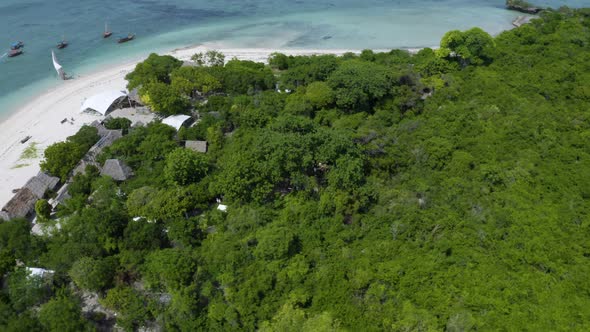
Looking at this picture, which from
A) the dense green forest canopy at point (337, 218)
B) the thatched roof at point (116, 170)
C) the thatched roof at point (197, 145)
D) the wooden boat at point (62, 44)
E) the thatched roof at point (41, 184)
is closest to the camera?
the dense green forest canopy at point (337, 218)

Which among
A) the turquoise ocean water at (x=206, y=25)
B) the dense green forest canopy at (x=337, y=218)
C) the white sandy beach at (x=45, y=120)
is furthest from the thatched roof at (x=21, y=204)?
the turquoise ocean water at (x=206, y=25)

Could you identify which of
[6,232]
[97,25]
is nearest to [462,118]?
[6,232]

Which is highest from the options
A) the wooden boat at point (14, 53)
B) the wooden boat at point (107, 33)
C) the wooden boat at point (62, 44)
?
the wooden boat at point (107, 33)

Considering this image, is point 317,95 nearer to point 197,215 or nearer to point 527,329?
point 197,215

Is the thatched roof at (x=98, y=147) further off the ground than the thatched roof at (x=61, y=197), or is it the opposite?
the thatched roof at (x=98, y=147)

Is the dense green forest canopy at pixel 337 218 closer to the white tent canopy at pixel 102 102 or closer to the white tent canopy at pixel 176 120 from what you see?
the white tent canopy at pixel 176 120

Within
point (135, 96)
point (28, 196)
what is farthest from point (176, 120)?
point (28, 196)

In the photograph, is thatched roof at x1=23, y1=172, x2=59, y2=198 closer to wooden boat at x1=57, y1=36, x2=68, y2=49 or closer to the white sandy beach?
the white sandy beach

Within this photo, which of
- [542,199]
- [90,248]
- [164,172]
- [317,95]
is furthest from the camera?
[317,95]
